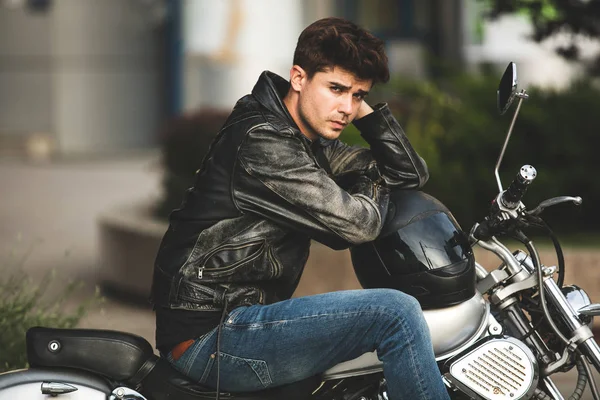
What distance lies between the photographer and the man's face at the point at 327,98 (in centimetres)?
314

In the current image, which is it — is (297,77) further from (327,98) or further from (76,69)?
(76,69)

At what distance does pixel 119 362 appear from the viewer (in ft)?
10.1

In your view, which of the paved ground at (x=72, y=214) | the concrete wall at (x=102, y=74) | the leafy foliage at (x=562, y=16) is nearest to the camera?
the leafy foliage at (x=562, y=16)

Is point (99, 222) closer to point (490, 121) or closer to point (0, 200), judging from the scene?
point (490, 121)

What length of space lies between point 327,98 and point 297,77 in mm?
126

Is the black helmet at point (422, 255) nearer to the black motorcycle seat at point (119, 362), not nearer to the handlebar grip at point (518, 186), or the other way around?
the handlebar grip at point (518, 186)

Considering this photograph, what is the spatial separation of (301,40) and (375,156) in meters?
0.48

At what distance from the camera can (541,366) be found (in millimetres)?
3125

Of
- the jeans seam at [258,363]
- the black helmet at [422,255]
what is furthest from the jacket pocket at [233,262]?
the black helmet at [422,255]

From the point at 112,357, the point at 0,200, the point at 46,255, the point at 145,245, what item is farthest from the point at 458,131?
the point at 0,200

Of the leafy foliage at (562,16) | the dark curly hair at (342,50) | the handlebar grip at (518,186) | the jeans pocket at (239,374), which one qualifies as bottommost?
the jeans pocket at (239,374)

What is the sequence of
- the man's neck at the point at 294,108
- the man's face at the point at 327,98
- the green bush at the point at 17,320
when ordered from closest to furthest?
the man's face at the point at 327,98 < the man's neck at the point at 294,108 < the green bush at the point at 17,320

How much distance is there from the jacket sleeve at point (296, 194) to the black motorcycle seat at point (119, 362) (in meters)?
0.49

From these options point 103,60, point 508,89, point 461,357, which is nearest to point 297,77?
point 508,89
